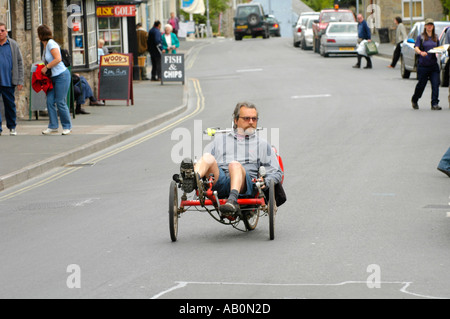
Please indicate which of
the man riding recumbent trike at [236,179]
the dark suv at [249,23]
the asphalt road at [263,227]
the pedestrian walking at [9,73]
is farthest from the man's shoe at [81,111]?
the dark suv at [249,23]

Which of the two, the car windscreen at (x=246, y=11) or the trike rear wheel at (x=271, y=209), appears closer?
the trike rear wheel at (x=271, y=209)

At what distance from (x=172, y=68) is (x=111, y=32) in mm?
2172

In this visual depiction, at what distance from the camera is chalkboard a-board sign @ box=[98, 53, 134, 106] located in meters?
23.9

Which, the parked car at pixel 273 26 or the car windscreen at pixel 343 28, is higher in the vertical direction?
the parked car at pixel 273 26

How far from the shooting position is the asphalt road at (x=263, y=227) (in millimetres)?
7207

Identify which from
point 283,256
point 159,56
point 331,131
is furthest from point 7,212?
point 159,56

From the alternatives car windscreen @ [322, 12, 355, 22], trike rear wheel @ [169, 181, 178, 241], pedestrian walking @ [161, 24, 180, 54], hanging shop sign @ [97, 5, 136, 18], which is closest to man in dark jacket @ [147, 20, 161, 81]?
pedestrian walking @ [161, 24, 180, 54]

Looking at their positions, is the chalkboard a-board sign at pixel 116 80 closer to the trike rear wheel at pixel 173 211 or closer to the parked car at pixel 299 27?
the trike rear wheel at pixel 173 211

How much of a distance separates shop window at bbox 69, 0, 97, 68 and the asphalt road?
6445 mm

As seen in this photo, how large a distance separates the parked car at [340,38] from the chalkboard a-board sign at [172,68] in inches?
490

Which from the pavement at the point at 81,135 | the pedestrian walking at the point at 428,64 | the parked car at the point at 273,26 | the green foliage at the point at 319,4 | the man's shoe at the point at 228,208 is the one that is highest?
the green foliage at the point at 319,4

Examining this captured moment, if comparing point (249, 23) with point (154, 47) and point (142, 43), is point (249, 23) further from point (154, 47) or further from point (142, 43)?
point (154, 47)
